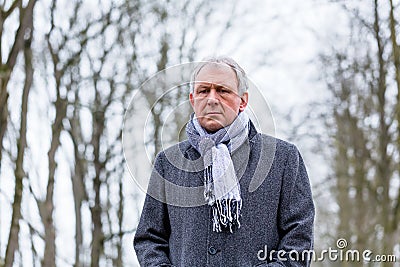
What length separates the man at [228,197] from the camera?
345 centimetres

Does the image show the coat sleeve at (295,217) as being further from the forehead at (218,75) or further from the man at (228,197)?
the forehead at (218,75)

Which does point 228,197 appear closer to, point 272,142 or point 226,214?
point 226,214

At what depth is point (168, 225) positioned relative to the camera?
3660 mm

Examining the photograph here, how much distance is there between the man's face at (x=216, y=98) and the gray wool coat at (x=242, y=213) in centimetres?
18

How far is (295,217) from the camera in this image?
11.3 feet

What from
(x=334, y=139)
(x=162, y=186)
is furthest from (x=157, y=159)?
(x=334, y=139)

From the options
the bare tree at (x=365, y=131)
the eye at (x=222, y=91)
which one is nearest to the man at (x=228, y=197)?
the eye at (x=222, y=91)

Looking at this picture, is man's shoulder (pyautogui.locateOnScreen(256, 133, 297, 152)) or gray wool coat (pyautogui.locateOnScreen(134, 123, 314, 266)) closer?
gray wool coat (pyautogui.locateOnScreen(134, 123, 314, 266))

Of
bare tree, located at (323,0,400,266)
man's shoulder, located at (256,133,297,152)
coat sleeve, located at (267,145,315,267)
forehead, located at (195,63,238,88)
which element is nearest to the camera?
coat sleeve, located at (267,145,315,267)

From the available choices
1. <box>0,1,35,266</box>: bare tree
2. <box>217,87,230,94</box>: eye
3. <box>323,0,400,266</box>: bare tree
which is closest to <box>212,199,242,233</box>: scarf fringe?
<box>217,87,230,94</box>: eye

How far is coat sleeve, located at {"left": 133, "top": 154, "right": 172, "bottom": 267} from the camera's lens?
3568 millimetres

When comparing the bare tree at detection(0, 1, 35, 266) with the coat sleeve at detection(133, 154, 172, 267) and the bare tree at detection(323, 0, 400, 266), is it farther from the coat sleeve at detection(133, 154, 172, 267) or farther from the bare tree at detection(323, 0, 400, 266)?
the bare tree at detection(323, 0, 400, 266)

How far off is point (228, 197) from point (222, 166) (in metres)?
0.13

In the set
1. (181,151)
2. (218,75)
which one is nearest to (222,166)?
(181,151)
